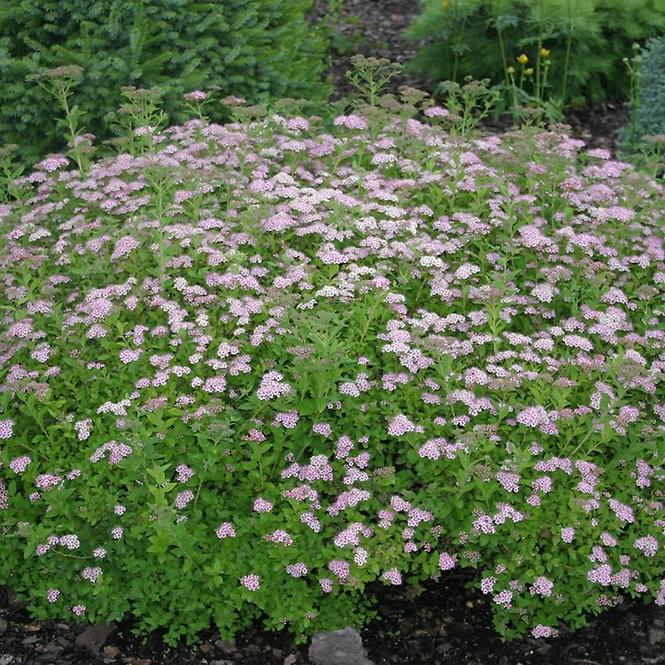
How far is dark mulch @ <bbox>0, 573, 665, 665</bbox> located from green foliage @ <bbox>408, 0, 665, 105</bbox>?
5179 mm

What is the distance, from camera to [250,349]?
12.3 feet

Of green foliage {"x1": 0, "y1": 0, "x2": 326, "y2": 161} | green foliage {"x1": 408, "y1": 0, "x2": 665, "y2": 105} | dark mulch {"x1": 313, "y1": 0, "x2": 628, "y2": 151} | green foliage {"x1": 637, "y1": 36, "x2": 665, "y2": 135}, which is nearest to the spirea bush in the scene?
green foliage {"x1": 0, "y1": 0, "x2": 326, "y2": 161}

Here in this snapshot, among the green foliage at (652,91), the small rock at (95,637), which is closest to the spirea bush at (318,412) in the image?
the small rock at (95,637)

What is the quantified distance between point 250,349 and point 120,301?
68 centimetres

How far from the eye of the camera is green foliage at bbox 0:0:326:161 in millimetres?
5816

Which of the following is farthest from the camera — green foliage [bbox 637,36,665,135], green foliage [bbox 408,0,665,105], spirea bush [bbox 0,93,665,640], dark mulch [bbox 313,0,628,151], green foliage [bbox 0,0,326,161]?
dark mulch [bbox 313,0,628,151]

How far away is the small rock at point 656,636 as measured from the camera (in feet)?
12.1

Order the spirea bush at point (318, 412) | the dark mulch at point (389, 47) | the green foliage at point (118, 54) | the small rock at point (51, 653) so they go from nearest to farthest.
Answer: the spirea bush at point (318, 412) → the small rock at point (51, 653) → the green foliage at point (118, 54) → the dark mulch at point (389, 47)

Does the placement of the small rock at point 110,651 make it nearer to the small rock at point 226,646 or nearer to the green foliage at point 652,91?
the small rock at point 226,646

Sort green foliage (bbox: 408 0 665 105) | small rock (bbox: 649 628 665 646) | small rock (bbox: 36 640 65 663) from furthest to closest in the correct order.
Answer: green foliage (bbox: 408 0 665 105) < small rock (bbox: 649 628 665 646) < small rock (bbox: 36 640 65 663)

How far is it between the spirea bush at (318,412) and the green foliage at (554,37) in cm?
389

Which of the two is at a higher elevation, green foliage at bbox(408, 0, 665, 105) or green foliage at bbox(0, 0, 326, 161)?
green foliage at bbox(0, 0, 326, 161)

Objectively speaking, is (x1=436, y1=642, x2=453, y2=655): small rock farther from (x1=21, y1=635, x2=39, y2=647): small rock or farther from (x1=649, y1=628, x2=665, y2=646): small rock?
(x1=21, y1=635, x2=39, y2=647): small rock

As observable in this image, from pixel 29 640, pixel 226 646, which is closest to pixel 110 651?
pixel 29 640
